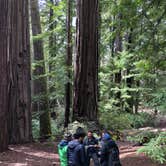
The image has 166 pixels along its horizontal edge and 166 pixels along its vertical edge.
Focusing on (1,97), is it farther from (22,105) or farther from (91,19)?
(91,19)

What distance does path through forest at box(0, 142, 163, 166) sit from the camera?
7.60m

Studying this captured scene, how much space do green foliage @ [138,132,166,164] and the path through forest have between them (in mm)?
1769

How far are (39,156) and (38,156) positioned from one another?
3 cm

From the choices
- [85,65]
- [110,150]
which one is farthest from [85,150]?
[85,65]

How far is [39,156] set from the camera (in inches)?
353

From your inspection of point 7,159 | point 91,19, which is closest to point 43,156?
point 7,159

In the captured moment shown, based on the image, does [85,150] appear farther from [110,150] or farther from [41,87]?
[41,87]

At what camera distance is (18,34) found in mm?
10711

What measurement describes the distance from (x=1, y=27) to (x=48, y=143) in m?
4.25

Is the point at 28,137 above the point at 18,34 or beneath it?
beneath

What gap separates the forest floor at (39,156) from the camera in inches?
299

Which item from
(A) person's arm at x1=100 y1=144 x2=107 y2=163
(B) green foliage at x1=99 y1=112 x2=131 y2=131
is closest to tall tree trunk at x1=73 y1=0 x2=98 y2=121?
(B) green foliage at x1=99 y1=112 x2=131 y2=131

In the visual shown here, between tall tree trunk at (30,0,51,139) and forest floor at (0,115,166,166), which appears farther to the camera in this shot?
tall tree trunk at (30,0,51,139)

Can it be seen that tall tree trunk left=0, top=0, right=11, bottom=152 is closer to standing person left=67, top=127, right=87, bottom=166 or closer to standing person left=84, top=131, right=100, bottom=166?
standing person left=84, top=131, right=100, bottom=166
